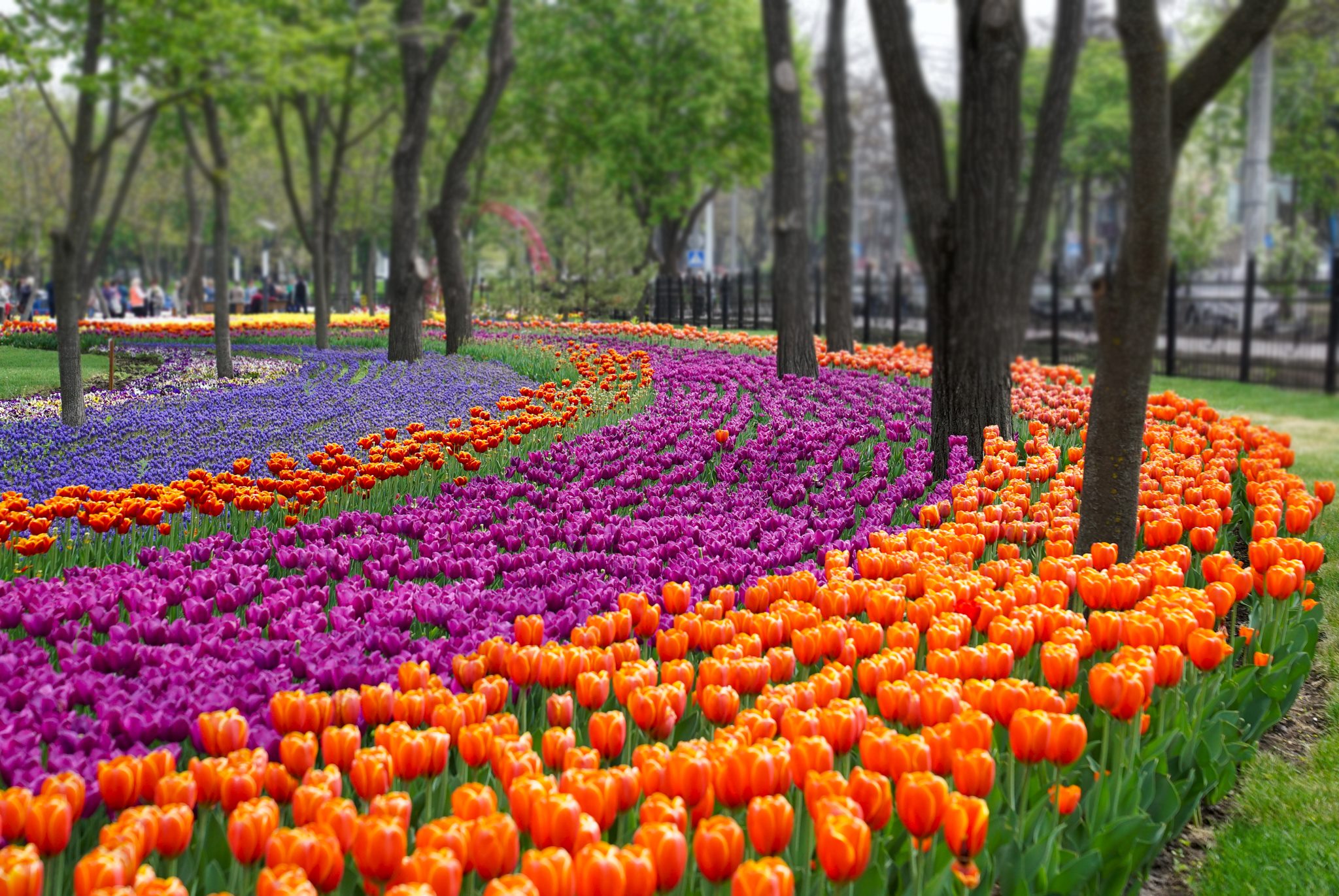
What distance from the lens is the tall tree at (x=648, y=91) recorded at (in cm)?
3375

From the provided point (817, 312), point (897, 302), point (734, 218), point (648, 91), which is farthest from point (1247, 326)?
point (734, 218)

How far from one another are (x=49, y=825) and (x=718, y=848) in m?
1.28

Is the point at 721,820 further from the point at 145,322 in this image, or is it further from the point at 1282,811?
the point at 145,322

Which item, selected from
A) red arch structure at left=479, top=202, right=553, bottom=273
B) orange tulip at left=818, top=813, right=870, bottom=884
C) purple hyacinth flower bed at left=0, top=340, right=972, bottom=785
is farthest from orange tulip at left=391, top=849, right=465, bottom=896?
red arch structure at left=479, top=202, right=553, bottom=273

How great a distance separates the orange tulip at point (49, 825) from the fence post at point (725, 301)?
90.0 ft

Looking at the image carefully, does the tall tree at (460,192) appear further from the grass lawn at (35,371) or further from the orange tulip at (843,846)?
the orange tulip at (843,846)

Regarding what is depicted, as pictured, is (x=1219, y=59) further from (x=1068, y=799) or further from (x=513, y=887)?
(x=513, y=887)

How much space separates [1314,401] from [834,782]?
50.8 ft

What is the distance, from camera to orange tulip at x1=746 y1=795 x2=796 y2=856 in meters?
2.20

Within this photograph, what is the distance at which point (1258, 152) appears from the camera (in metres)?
29.8

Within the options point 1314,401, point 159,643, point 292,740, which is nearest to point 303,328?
point 1314,401

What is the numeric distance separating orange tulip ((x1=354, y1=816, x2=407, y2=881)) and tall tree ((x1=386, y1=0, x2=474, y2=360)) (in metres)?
14.0

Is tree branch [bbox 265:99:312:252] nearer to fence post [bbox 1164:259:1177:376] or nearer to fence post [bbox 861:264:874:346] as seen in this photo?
fence post [bbox 861:264:874:346]

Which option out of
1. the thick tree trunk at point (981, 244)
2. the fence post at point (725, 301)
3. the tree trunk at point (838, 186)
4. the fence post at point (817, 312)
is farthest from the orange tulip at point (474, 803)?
the fence post at point (725, 301)
